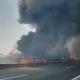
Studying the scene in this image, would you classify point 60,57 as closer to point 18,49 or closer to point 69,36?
point 69,36

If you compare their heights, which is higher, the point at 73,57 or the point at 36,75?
the point at 73,57

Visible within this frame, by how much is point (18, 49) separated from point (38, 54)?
415cm

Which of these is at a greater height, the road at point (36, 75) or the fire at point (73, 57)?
the fire at point (73, 57)

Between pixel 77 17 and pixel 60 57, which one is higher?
pixel 77 17

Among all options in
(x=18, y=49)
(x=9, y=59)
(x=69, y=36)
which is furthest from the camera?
(x=69, y=36)

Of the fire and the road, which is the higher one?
the fire

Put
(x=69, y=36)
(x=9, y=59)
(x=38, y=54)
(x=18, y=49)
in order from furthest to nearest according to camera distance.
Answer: (x=69, y=36)
(x=38, y=54)
(x=18, y=49)
(x=9, y=59)

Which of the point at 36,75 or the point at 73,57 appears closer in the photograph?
the point at 36,75

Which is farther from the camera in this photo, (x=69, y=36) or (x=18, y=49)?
(x=69, y=36)

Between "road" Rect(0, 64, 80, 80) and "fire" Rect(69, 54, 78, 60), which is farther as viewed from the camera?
"fire" Rect(69, 54, 78, 60)

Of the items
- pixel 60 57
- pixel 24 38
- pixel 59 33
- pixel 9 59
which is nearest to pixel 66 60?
pixel 60 57

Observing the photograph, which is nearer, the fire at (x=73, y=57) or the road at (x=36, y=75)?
the road at (x=36, y=75)

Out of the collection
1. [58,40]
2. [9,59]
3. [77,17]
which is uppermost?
[77,17]

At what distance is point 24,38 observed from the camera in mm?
45188
